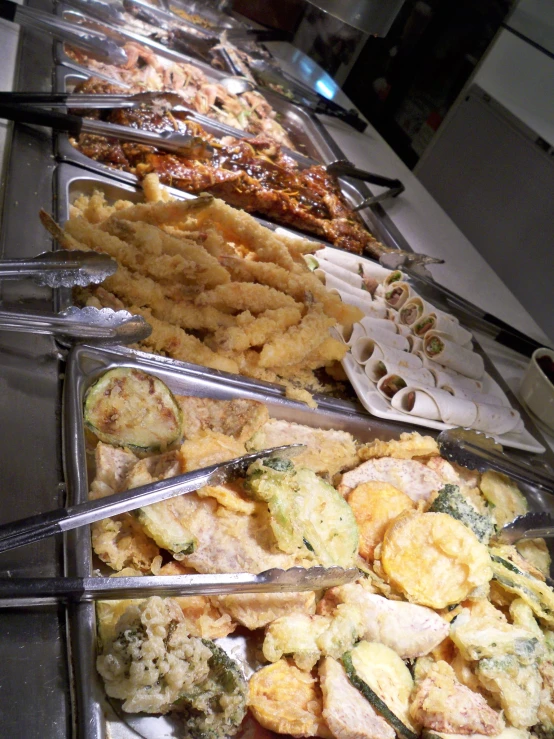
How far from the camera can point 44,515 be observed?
1154 mm

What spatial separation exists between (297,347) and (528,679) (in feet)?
4.31

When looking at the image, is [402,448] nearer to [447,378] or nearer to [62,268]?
[447,378]

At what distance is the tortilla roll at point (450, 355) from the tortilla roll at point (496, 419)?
258 mm

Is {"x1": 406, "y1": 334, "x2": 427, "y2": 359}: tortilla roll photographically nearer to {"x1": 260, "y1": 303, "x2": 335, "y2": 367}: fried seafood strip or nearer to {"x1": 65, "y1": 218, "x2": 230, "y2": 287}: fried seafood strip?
{"x1": 260, "y1": 303, "x2": 335, "y2": 367}: fried seafood strip

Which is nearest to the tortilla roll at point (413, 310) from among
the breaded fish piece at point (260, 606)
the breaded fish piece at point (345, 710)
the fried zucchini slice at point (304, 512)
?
the fried zucchini slice at point (304, 512)

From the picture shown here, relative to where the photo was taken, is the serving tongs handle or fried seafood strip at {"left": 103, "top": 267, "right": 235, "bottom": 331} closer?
the serving tongs handle

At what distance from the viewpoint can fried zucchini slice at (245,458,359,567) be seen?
1428mm

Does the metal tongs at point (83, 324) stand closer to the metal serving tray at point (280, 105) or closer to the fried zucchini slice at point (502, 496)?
the fried zucchini slice at point (502, 496)

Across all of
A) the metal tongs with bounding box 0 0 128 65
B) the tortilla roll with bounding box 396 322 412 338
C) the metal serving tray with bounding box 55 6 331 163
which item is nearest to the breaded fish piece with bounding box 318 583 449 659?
the tortilla roll with bounding box 396 322 412 338

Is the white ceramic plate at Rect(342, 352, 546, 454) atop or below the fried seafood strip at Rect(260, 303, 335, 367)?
below

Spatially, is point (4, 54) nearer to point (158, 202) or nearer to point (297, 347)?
point (158, 202)

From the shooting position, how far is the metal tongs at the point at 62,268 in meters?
1.63

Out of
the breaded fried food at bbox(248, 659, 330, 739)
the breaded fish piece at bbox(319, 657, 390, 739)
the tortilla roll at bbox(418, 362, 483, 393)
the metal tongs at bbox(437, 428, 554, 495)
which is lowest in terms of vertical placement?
the breaded fried food at bbox(248, 659, 330, 739)

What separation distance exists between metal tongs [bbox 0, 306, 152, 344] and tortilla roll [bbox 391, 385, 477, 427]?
1146 mm
